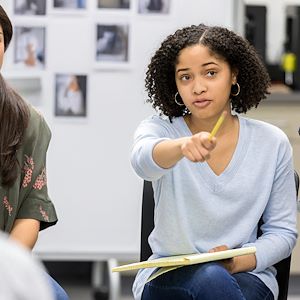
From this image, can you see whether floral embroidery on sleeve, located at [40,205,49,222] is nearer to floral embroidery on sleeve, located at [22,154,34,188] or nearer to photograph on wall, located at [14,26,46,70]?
floral embroidery on sleeve, located at [22,154,34,188]

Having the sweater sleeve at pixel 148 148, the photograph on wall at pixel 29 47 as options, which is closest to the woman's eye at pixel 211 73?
the sweater sleeve at pixel 148 148

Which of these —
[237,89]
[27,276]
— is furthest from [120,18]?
[27,276]

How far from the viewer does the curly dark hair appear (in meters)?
1.61

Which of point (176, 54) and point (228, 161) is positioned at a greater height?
point (176, 54)

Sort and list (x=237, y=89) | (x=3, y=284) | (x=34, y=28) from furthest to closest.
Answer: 1. (x=34, y=28)
2. (x=237, y=89)
3. (x=3, y=284)

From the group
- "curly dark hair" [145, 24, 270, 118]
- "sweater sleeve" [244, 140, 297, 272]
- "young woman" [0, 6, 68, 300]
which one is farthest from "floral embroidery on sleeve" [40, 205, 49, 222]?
"sweater sleeve" [244, 140, 297, 272]

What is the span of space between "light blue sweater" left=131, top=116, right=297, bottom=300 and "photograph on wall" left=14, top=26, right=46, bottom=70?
1530 mm

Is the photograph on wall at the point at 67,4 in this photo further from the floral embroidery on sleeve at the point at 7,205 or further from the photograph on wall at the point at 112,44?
the floral embroidery on sleeve at the point at 7,205

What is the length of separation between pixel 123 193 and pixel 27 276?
261 cm

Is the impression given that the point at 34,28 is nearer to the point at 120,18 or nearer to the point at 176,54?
the point at 120,18

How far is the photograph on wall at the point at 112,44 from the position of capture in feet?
10.0

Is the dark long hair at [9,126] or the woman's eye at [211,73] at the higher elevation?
the woman's eye at [211,73]

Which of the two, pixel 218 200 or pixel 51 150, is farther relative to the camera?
pixel 51 150

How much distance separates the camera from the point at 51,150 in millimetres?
3094
